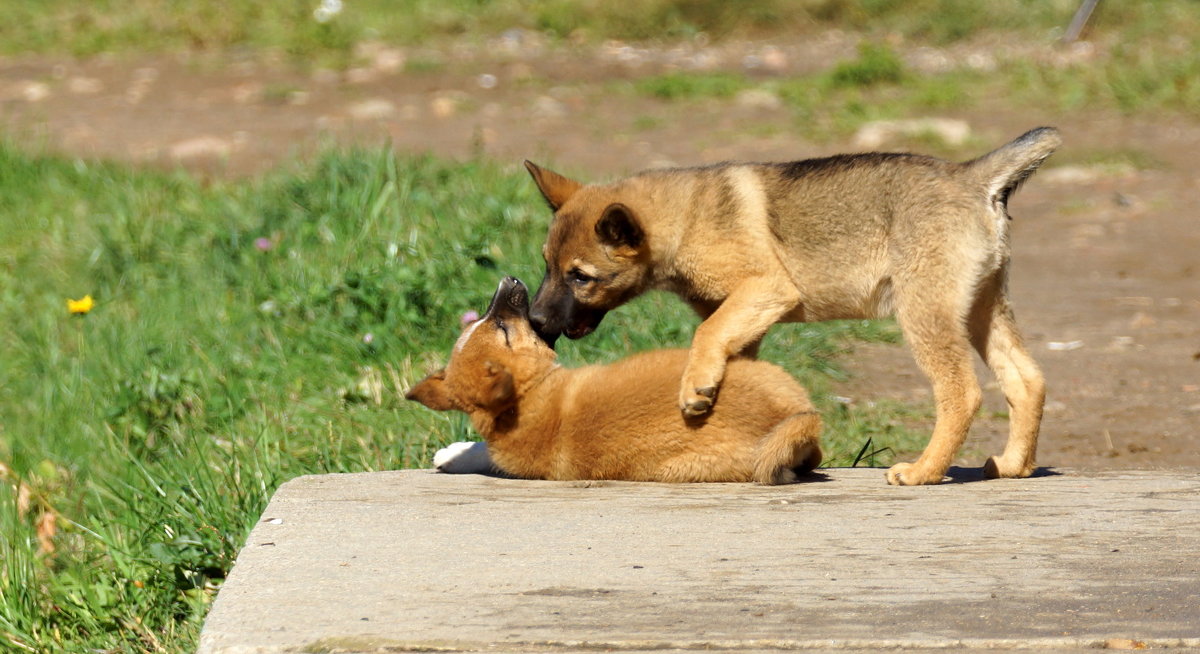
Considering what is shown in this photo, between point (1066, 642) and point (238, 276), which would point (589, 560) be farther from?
point (238, 276)

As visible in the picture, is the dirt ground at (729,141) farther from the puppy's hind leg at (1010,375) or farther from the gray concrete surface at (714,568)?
the gray concrete surface at (714,568)

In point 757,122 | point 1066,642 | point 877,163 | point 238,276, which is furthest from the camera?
point 757,122

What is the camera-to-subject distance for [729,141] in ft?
36.4

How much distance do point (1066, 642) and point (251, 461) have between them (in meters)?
2.94

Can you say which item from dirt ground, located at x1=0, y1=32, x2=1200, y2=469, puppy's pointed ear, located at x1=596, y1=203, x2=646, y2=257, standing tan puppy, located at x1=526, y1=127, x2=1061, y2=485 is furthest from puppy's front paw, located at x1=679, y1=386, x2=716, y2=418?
dirt ground, located at x1=0, y1=32, x2=1200, y2=469

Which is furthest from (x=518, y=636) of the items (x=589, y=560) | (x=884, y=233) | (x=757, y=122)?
(x=757, y=122)

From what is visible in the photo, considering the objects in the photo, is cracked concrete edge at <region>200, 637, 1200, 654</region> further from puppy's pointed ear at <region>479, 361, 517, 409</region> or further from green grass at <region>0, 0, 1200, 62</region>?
green grass at <region>0, 0, 1200, 62</region>

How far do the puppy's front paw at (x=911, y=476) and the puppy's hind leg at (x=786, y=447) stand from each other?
26 centimetres

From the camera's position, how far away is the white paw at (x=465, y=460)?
4438 millimetres

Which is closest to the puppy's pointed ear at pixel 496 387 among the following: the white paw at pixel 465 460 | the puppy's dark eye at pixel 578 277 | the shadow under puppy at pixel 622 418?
the shadow under puppy at pixel 622 418

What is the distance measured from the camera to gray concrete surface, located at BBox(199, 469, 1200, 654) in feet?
8.84

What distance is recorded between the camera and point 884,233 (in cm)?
439

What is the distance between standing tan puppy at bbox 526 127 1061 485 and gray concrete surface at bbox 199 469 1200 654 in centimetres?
34

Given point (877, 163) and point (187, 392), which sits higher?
point (877, 163)
